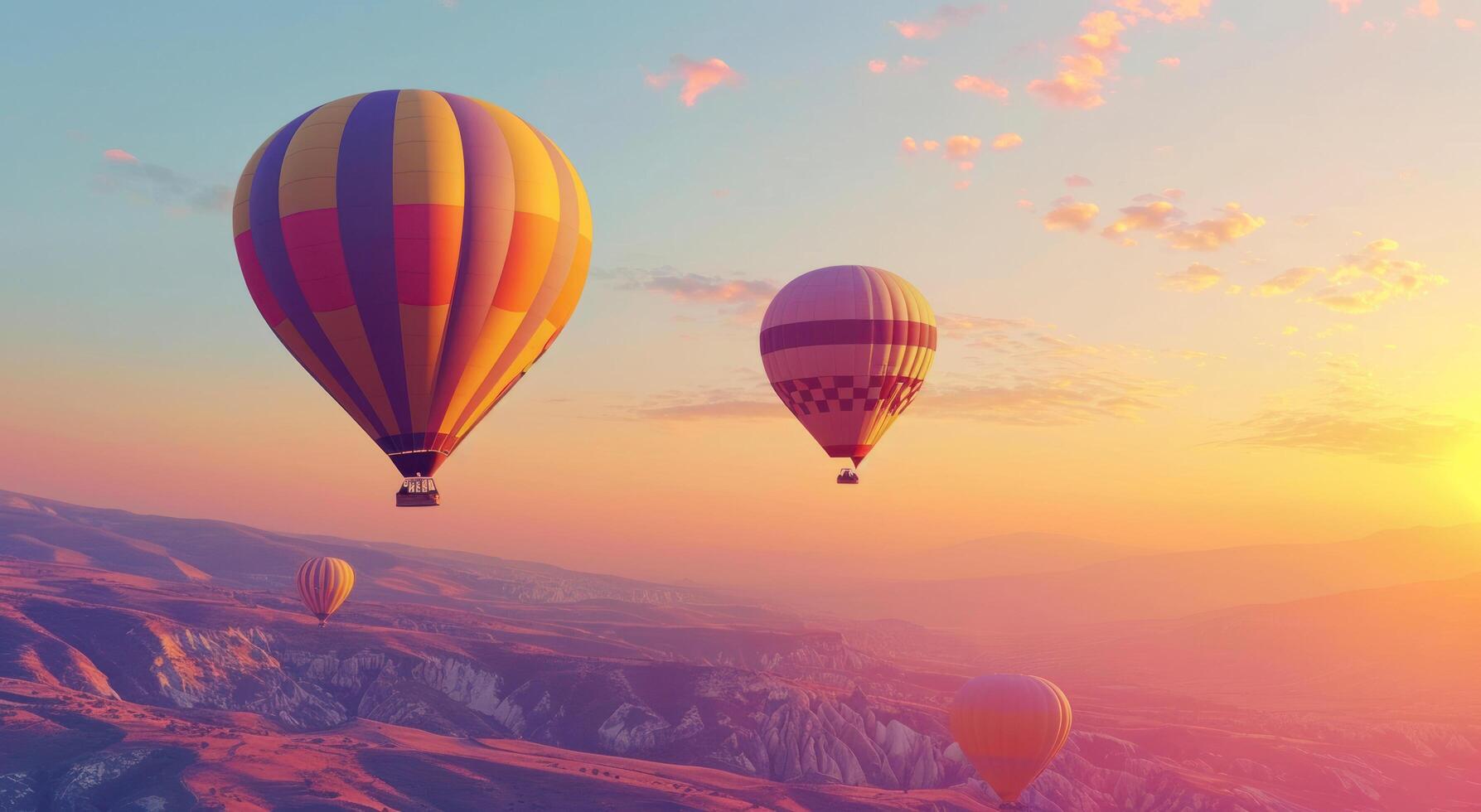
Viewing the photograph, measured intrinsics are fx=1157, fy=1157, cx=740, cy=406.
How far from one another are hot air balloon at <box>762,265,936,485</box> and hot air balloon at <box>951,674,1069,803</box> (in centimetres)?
2282

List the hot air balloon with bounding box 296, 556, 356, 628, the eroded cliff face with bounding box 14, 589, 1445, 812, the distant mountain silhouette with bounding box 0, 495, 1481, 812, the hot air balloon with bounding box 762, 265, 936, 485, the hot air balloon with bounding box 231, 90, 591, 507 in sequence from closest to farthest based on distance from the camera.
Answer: the hot air balloon with bounding box 231, 90, 591, 507 < the hot air balloon with bounding box 762, 265, 936, 485 < the distant mountain silhouette with bounding box 0, 495, 1481, 812 < the hot air balloon with bounding box 296, 556, 356, 628 < the eroded cliff face with bounding box 14, 589, 1445, 812

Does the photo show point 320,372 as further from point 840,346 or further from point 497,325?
point 840,346

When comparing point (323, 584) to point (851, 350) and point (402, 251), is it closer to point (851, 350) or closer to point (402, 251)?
point (851, 350)

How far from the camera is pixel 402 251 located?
49.6 meters

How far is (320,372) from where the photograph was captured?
52531 millimetres

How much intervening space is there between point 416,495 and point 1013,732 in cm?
5073

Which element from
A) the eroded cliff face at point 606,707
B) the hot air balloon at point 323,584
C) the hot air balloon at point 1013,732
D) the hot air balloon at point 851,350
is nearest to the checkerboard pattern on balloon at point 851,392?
the hot air balloon at point 851,350

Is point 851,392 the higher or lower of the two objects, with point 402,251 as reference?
lower

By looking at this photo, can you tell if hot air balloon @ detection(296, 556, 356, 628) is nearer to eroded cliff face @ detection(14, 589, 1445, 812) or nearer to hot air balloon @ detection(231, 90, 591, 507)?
eroded cliff face @ detection(14, 589, 1445, 812)

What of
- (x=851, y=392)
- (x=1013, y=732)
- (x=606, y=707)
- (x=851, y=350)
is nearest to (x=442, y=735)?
(x=606, y=707)

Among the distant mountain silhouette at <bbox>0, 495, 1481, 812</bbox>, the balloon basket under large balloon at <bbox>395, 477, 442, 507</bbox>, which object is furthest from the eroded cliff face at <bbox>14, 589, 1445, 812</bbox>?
the balloon basket under large balloon at <bbox>395, 477, 442, 507</bbox>

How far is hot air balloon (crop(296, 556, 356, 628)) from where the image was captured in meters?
157

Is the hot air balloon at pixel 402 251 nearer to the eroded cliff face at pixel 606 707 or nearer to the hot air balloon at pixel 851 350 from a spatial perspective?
the hot air balloon at pixel 851 350

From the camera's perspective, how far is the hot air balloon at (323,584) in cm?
15675
